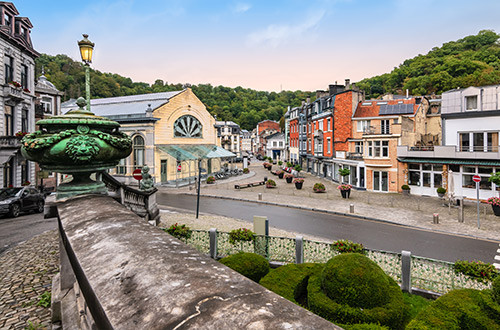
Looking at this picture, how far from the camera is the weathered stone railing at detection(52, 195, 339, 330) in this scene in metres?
1.34

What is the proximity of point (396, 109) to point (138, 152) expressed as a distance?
99.2ft

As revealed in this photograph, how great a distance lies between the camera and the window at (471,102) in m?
24.6

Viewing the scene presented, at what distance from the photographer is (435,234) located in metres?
14.7

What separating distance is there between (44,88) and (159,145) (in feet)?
47.2

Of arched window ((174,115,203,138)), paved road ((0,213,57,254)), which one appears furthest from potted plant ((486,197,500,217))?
arched window ((174,115,203,138))

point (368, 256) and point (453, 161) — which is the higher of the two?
point (453, 161)

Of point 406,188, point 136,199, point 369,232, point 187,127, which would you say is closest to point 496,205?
point 406,188

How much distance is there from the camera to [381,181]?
92.6ft

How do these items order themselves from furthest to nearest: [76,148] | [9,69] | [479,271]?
[9,69], [479,271], [76,148]

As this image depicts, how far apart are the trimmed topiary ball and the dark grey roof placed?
30.0 meters

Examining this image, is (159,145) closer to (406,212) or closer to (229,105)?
(406,212)

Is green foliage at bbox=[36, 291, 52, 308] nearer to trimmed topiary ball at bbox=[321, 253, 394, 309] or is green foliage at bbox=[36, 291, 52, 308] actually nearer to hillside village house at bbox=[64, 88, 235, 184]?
trimmed topiary ball at bbox=[321, 253, 394, 309]

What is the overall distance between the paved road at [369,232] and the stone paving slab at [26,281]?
35.6 feet

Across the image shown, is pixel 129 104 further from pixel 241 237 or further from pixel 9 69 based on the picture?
pixel 241 237
